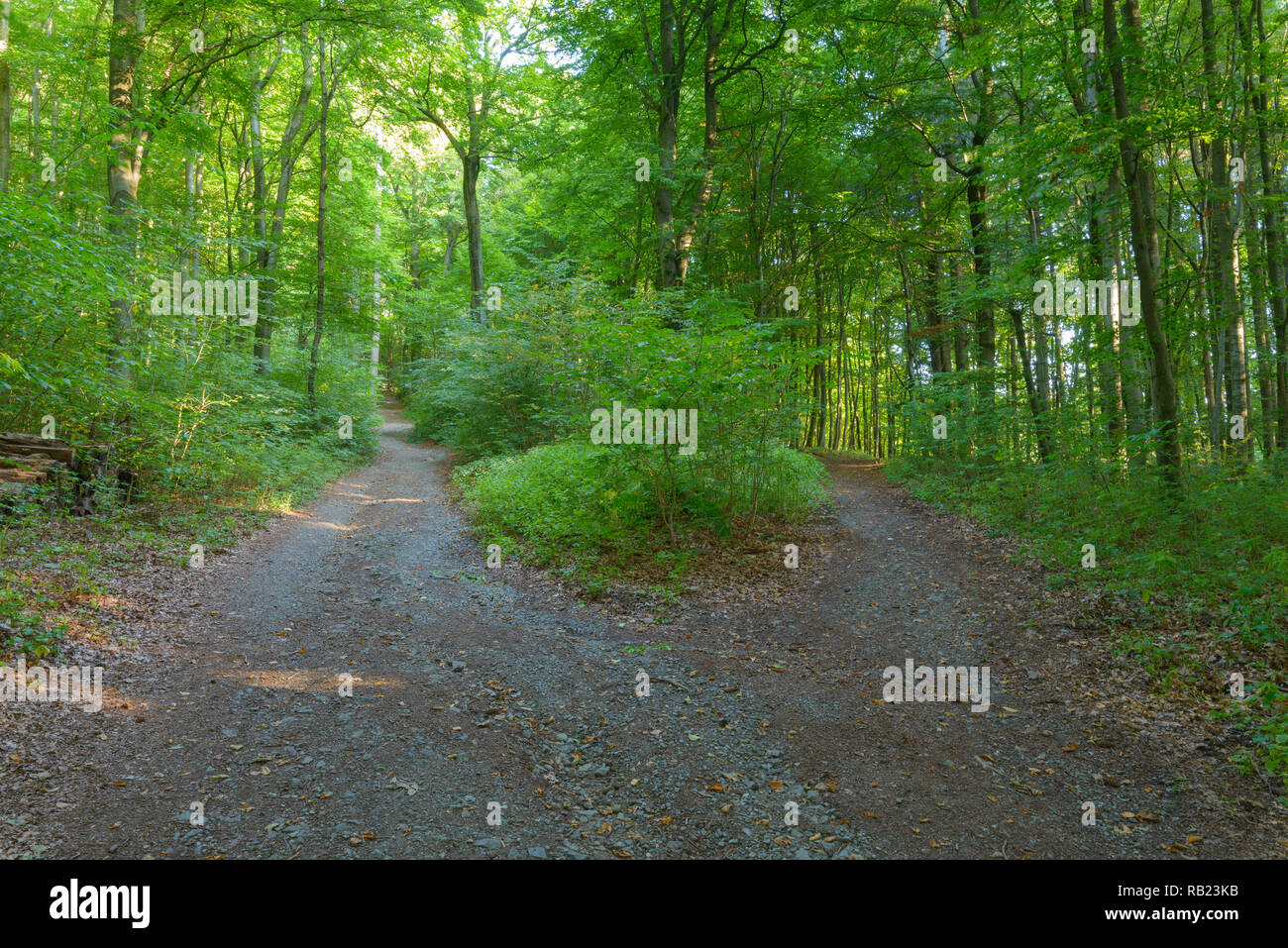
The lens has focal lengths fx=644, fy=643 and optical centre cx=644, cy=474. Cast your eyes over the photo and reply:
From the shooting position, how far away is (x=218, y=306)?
12.2 m

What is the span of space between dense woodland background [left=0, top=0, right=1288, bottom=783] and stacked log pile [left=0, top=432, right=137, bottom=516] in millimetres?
422

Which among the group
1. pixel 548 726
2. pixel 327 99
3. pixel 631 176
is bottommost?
pixel 548 726

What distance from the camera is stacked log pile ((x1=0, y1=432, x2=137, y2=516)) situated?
7121mm

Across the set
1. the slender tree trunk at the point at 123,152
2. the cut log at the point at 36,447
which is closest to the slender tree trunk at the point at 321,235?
the slender tree trunk at the point at 123,152

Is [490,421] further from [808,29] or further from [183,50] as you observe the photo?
[808,29]

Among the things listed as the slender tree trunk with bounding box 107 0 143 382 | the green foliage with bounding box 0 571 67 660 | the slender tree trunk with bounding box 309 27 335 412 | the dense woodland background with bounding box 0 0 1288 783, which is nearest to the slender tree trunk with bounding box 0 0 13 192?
the dense woodland background with bounding box 0 0 1288 783

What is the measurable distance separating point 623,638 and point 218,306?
10.7m

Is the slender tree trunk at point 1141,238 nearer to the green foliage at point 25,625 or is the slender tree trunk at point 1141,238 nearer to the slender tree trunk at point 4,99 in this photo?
the green foliage at point 25,625

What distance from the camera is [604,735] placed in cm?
477

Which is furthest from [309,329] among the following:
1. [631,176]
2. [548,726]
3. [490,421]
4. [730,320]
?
[548,726]

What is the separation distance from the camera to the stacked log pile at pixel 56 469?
7121mm

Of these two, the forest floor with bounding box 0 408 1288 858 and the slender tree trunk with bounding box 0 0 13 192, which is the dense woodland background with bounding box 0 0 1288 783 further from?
the forest floor with bounding box 0 408 1288 858

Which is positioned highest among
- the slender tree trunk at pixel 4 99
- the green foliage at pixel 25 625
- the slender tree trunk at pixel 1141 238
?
the slender tree trunk at pixel 4 99

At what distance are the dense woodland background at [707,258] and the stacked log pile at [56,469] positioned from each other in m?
0.42
